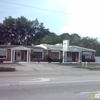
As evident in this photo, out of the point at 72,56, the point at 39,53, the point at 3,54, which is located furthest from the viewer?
the point at 72,56

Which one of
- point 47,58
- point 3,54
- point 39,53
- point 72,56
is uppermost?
point 39,53

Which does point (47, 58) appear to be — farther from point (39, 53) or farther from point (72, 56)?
point (72, 56)

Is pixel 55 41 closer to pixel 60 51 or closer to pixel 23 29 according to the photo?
pixel 23 29

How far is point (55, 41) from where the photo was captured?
3068 inches

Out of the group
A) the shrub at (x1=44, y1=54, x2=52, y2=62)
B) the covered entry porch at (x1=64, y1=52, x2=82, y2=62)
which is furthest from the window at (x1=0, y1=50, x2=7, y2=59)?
the covered entry porch at (x1=64, y1=52, x2=82, y2=62)

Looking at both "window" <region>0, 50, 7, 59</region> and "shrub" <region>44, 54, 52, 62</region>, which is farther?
"shrub" <region>44, 54, 52, 62</region>

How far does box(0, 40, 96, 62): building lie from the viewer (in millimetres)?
42844

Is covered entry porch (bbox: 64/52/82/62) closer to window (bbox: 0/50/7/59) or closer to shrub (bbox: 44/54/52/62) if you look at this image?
shrub (bbox: 44/54/52/62)

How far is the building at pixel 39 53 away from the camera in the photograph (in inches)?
1687

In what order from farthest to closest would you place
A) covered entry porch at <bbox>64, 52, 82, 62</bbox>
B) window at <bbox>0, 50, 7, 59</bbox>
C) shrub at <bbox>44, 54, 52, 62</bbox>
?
covered entry porch at <bbox>64, 52, 82, 62</bbox>
shrub at <bbox>44, 54, 52, 62</bbox>
window at <bbox>0, 50, 7, 59</bbox>

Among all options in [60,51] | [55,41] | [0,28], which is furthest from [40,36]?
[60,51]

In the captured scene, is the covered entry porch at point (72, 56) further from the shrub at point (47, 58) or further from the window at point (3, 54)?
the window at point (3, 54)

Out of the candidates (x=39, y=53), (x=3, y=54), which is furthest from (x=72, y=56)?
(x=3, y=54)

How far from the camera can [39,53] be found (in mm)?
45875
